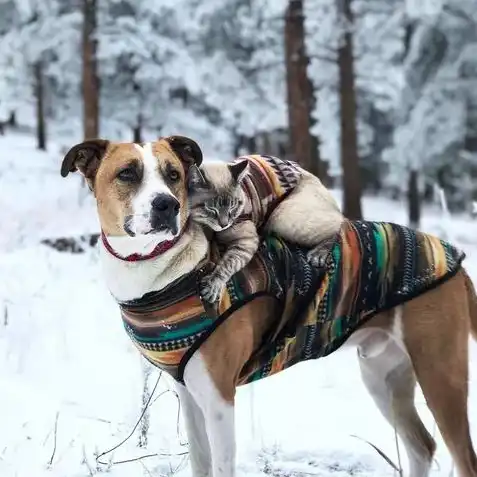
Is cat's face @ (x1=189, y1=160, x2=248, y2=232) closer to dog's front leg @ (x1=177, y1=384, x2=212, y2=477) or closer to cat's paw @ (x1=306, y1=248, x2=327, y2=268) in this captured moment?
cat's paw @ (x1=306, y1=248, x2=327, y2=268)

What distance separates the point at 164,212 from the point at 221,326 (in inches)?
21.3

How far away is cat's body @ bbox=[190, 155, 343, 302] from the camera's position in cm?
308

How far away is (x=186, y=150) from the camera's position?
322 cm

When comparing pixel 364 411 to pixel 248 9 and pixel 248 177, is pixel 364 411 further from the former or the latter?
pixel 248 9

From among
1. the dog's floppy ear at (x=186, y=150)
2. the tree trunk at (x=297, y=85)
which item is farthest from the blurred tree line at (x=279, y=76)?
the dog's floppy ear at (x=186, y=150)

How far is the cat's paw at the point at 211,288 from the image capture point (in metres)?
2.96

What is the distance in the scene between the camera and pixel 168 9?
2277 centimetres

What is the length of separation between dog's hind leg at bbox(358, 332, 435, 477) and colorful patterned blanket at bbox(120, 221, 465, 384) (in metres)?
0.52

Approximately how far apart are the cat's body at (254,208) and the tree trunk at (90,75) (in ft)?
42.2

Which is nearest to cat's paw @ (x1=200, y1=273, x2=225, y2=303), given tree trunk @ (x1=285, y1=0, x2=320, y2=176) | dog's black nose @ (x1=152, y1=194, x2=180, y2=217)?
dog's black nose @ (x1=152, y1=194, x2=180, y2=217)

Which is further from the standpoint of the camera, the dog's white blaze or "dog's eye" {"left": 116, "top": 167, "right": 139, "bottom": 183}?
"dog's eye" {"left": 116, "top": 167, "right": 139, "bottom": 183}

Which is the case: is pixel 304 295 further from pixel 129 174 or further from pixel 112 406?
pixel 112 406

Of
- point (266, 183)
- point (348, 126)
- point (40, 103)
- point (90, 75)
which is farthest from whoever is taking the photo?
point (40, 103)

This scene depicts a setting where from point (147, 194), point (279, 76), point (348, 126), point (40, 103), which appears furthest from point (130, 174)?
point (40, 103)
